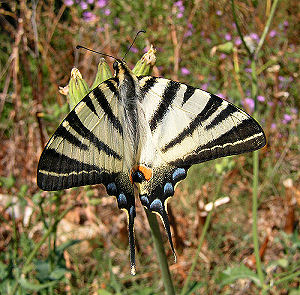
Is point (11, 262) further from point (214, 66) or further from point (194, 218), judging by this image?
point (214, 66)

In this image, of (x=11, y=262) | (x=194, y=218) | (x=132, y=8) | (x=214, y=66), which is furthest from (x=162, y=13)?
(x=11, y=262)

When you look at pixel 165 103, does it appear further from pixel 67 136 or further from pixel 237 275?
pixel 237 275

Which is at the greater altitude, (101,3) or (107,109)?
(107,109)

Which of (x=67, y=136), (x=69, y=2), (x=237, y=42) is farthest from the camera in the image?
(x=69, y=2)

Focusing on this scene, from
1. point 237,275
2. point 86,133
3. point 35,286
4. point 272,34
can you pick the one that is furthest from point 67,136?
point 272,34

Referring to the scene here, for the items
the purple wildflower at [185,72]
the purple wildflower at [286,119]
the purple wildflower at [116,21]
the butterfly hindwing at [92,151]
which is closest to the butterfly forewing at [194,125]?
the butterfly hindwing at [92,151]

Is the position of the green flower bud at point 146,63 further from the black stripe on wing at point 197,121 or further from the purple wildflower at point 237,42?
the purple wildflower at point 237,42
